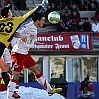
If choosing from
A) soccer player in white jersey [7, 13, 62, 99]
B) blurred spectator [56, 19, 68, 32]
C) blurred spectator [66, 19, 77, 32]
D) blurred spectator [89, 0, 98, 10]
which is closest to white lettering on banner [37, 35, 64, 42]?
blurred spectator [56, 19, 68, 32]

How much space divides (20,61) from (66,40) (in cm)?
1085

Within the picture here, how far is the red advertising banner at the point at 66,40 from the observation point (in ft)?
68.0

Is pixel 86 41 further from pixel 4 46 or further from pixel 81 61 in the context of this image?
pixel 4 46

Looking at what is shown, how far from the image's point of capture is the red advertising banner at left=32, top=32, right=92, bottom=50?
817 inches

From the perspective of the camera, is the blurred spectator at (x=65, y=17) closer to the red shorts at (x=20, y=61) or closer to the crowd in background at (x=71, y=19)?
the crowd in background at (x=71, y=19)

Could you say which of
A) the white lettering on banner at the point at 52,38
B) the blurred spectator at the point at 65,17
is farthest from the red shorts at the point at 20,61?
the blurred spectator at the point at 65,17

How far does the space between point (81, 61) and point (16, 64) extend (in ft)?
44.1

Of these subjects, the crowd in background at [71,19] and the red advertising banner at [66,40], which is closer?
the red advertising banner at [66,40]

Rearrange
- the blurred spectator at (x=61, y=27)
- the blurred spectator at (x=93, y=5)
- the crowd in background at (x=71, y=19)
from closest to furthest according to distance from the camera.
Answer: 1. the blurred spectator at (x=61, y=27)
2. the crowd in background at (x=71, y=19)
3. the blurred spectator at (x=93, y=5)

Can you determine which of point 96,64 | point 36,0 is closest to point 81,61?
point 96,64

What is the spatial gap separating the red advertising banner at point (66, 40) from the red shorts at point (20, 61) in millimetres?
10367

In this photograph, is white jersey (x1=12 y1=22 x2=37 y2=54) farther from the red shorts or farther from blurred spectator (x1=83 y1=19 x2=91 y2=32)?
blurred spectator (x1=83 y1=19 x2=91 y2=32)

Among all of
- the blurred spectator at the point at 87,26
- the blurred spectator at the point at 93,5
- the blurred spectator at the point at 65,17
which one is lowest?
the blurred spectator at the point at 87,26

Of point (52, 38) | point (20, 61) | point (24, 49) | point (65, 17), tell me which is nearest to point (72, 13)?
point (65, 17)
